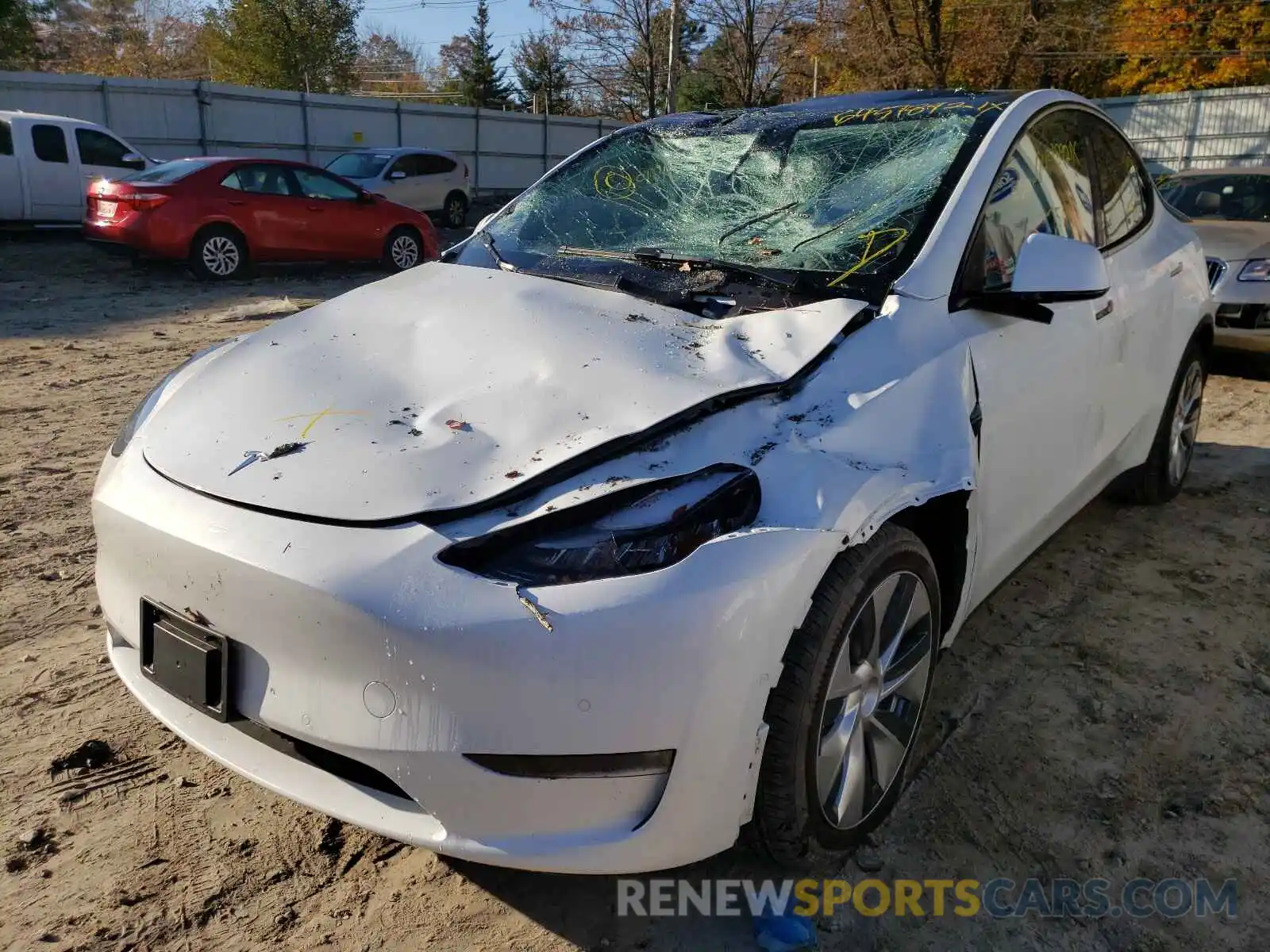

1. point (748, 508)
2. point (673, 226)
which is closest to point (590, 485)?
point (748, 508)

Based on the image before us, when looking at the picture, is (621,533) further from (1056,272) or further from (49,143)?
(49,143)

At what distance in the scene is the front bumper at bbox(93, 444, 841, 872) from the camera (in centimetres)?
180

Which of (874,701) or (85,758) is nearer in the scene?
(874,701)

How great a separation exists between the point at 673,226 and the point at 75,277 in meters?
11.0

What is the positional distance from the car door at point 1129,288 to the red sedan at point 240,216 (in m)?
10.2

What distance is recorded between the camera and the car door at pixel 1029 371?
2707 mm

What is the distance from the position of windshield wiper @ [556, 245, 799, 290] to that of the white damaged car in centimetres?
2

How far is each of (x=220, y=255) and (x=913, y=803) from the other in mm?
11207

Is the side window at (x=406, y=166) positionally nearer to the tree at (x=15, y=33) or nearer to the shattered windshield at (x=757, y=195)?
the shattered windshield at (x=757, y=195)

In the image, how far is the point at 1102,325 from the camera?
3.37m

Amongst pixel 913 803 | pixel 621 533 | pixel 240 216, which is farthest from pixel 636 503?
pixel 240 216

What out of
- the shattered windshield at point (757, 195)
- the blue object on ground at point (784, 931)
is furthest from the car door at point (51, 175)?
the blue object on ground at point (784, 931)

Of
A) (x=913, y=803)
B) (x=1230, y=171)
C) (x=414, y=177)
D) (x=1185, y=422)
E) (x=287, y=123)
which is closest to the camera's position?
(x=913, y=803)

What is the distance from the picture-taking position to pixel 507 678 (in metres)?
1.80
